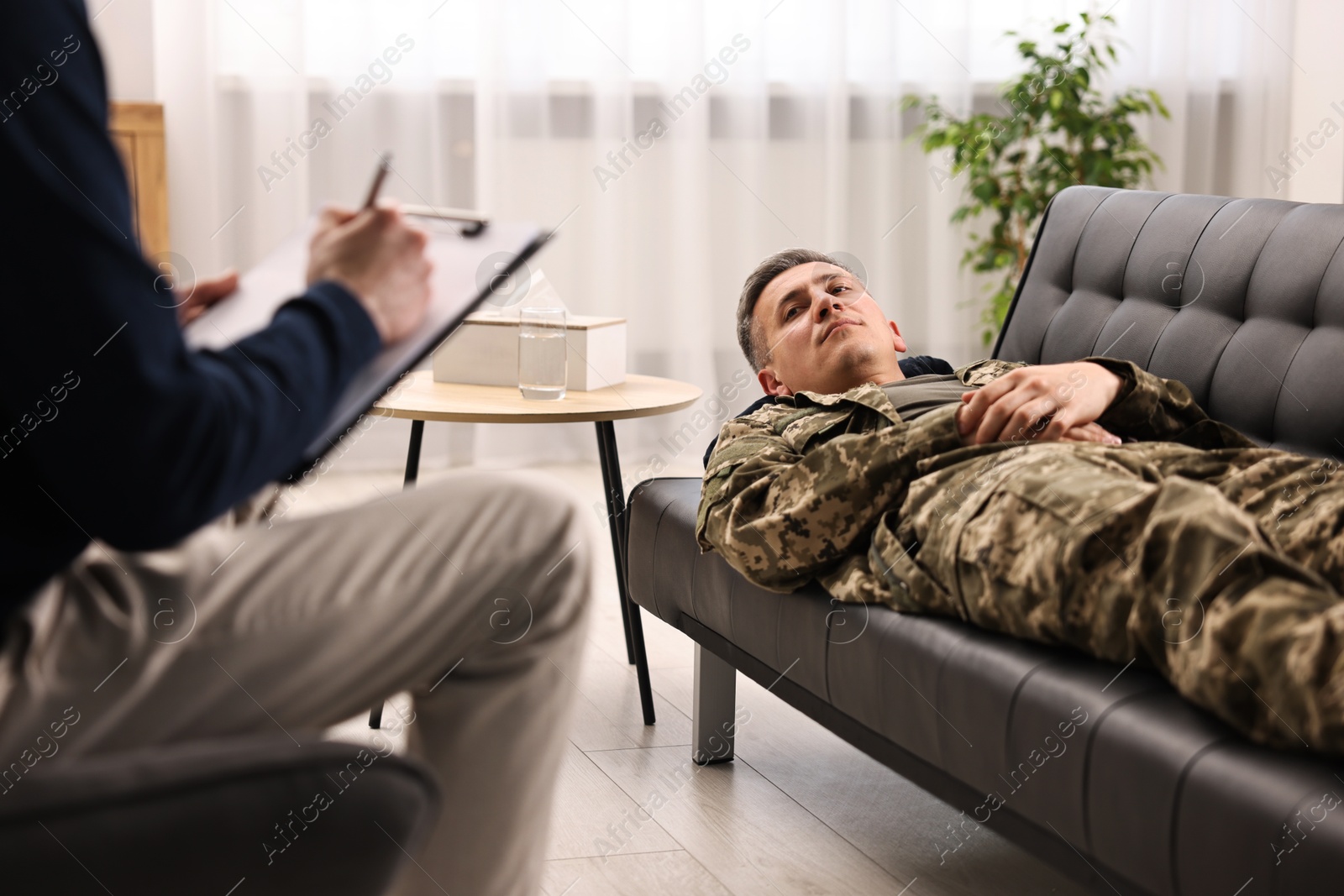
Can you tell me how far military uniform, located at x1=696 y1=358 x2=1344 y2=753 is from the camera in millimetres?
984

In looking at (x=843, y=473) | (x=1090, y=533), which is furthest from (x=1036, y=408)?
(x=1090, y=533)

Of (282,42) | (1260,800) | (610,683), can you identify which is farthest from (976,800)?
(282,42)

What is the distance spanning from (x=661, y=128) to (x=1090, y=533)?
298cm

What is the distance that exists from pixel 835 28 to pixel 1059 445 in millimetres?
2883

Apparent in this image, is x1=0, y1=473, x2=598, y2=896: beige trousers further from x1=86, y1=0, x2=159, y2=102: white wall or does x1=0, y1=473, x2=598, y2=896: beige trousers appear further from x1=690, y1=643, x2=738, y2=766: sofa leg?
x1=86, y1=0, x2=159, y2=102: white wall

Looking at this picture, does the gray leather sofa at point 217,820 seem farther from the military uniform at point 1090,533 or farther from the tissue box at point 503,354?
the tissue box at point 503,354

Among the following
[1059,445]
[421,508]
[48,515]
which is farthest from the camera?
[1059,445]

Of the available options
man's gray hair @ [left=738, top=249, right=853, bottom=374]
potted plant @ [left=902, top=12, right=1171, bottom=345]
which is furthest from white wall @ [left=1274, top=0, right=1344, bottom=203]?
man's gray hair @ [left=738, top=249, right=853, bottom=374]

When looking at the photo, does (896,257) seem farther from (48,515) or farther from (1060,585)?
(48,515)

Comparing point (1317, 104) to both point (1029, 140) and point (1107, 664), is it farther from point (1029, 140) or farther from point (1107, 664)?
point (1107, 664)

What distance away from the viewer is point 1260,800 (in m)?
0.92

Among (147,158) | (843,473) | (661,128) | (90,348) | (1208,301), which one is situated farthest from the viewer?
(661,128)

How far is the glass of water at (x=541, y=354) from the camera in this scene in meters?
2.04

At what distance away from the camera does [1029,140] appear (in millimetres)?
4156
